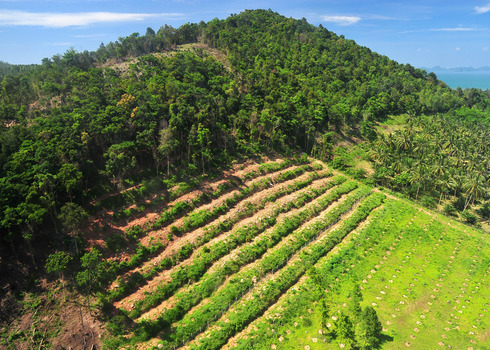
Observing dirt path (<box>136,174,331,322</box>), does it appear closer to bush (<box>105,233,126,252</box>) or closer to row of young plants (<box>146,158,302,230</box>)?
row of young plants (<box>146,158,302,230</box>)

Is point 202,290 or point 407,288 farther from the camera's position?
point 407,288

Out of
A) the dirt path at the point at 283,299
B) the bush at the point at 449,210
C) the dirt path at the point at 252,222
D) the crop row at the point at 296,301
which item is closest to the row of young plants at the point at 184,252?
the dirt path at the point at 252,222

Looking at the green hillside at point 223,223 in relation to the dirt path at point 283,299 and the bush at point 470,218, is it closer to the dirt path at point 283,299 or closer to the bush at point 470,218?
the dirt path at point 283,299

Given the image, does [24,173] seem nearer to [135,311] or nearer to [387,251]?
[135,311]

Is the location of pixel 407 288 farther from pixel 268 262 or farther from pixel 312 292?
pixel 268 262

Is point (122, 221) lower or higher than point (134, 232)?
higher

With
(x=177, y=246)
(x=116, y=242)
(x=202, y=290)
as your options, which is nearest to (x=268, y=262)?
(x=202, y=290)

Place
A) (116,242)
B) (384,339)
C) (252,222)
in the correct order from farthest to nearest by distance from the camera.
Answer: (252,222) → (116,242) → (384,339)
